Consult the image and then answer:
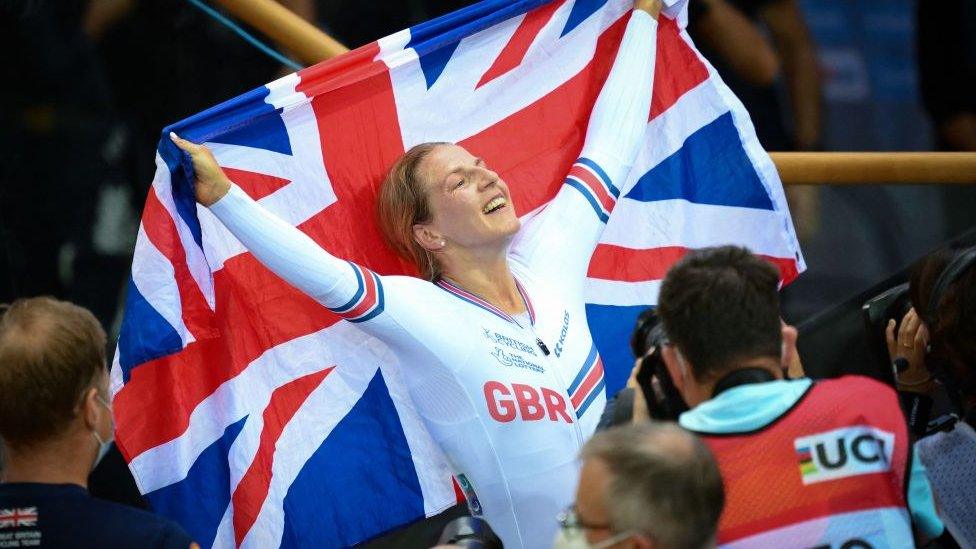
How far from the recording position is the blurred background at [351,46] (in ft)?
13.4

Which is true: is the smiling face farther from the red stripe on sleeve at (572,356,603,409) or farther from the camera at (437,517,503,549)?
the camera at (437,517,503,549)

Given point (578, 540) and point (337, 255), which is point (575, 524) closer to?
point (578, 540)

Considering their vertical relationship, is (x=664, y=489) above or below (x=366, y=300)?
below

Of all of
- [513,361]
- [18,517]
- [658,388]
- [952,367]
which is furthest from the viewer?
[513,361]

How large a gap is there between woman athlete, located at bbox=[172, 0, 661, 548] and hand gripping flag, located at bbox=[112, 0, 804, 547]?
0.11 m

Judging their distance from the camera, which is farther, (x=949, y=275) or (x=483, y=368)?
(x=483, y=368)

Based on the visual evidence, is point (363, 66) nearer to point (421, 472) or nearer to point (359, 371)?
point (359, 371)

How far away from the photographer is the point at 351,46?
4.62 metres

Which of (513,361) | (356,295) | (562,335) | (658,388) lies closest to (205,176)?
(356,295)

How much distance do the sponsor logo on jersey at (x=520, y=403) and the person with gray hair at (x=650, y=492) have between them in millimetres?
1026

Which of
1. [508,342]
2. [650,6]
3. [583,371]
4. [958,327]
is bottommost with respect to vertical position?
[958,327]

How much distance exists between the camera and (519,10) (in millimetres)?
3398

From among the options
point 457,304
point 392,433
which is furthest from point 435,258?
point 392,433

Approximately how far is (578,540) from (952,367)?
35.3 inches
